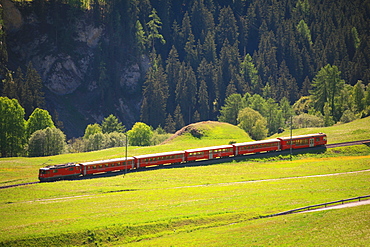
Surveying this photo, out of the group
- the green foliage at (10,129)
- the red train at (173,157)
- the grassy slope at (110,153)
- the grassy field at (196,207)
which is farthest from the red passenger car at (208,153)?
the green foliage at (10,129)

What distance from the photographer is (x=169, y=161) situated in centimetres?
9519

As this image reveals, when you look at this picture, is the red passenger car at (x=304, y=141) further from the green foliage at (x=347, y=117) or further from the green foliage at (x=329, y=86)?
the green foliage at (x=329, y=86)

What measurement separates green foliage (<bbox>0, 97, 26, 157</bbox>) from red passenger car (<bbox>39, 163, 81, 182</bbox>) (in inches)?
2499

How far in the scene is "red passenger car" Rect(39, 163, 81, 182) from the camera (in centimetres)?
8394

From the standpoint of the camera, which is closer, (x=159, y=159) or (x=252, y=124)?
(x=159, y=159)

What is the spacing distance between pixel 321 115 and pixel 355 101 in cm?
1282

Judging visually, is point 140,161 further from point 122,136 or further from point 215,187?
point 122,136

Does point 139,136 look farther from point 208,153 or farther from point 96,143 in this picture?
point 208,153

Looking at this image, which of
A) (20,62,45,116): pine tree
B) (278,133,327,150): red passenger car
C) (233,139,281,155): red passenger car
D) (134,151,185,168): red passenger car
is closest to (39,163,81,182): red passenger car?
(134,151,185,168): red passenger car

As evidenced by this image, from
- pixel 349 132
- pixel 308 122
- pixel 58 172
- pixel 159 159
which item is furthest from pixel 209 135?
pixel 58 172

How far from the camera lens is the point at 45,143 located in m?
Result: 139

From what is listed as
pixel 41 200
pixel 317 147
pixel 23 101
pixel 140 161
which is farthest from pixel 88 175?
pixel 23 101

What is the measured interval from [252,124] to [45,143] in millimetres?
61268

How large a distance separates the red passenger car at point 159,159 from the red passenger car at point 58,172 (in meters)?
11.6
